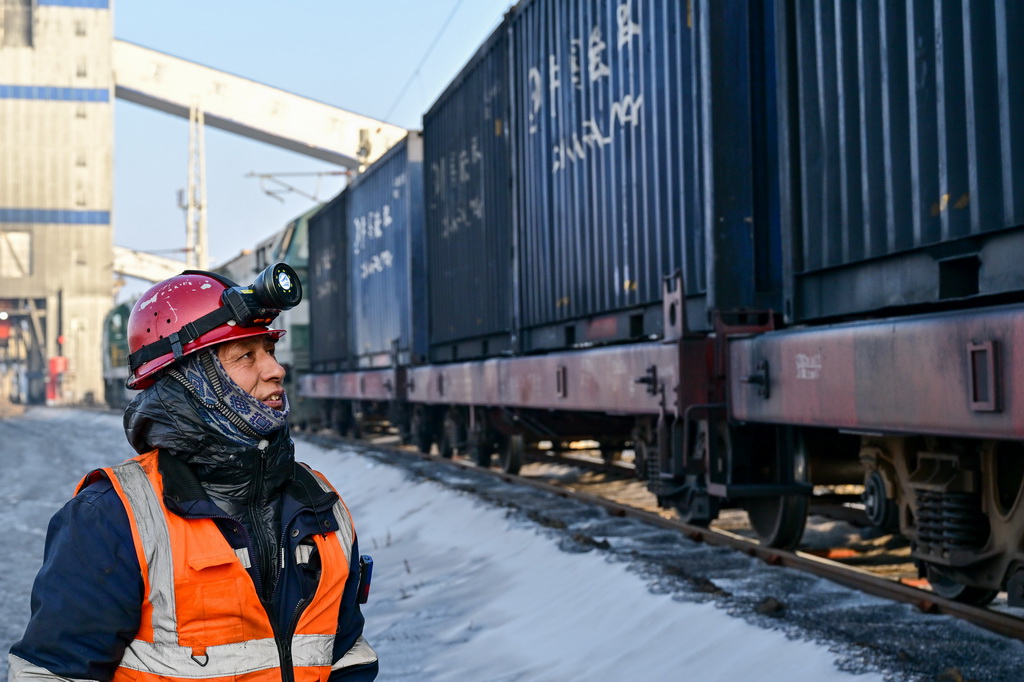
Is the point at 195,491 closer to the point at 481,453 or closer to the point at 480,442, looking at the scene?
the point at 480,442

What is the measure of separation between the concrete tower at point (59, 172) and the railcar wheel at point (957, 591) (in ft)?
187

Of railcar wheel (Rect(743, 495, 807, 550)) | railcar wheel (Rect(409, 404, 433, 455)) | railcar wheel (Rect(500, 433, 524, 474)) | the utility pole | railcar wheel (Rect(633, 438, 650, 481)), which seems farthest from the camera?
the utility pole

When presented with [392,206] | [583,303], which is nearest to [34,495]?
[392,206]

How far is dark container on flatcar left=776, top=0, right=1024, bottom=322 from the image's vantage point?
4062 mm

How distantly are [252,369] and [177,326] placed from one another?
168 mm

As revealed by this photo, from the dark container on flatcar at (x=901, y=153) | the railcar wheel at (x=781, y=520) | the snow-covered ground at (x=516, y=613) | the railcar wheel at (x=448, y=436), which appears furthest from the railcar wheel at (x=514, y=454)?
the dark container on flatcar at (x=901, y=153)

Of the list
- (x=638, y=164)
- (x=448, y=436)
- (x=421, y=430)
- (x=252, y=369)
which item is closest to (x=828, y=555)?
(x=638, y=164)

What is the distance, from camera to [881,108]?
4.79 metres

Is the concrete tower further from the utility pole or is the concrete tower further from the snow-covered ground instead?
the snow-covered ground

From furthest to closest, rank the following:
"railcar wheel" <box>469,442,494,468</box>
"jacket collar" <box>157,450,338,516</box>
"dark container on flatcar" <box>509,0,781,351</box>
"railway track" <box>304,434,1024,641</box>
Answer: "railcar wheel" <box>469,442,494,468</box> → "dark container on flatcar" <box>509,0,781,351</box> → "railway track" <box>304,434,1024,641</box> → "jacket collar" <box>157,450,338,516</box>

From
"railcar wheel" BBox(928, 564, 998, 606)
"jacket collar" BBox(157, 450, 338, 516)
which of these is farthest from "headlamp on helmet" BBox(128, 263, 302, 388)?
"railcar wheel" BBox(928, 564, 998, 606)

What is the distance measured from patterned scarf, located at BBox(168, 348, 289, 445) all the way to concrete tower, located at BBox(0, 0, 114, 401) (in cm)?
5873

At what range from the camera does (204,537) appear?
79.0 inches

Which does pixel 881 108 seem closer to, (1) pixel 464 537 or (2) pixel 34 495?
(1) pixel 464 537
